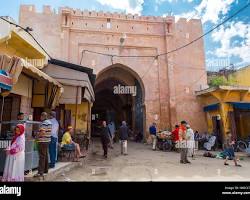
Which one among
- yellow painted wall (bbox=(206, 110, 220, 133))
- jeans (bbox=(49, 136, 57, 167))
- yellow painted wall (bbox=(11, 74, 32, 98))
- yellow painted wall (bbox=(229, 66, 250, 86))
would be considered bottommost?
jeans (bbox=(49, 136, 57, 167))

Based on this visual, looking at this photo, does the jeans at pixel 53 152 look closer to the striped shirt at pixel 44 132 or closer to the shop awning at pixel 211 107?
the striped shirt at pixel 44 132

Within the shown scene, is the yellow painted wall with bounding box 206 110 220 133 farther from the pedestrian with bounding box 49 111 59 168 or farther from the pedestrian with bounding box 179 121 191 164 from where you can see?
the pedestrian with bounding box 49 111 59 168

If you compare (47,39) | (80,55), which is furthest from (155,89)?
(47,39)

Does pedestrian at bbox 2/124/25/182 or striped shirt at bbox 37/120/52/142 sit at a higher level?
striped shirt at bbox 37/120/52/142

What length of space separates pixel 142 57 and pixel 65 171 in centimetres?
1105

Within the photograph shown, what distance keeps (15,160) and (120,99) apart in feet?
61.3

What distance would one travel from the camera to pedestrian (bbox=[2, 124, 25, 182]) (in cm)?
401

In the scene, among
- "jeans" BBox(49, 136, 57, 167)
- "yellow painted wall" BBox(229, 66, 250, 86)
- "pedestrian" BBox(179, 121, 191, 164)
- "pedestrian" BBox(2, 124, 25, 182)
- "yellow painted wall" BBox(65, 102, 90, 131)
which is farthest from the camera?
"yellow painted wall" BBox(229, 66, 250, 86)

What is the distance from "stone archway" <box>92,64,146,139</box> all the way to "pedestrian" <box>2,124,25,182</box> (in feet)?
36.3

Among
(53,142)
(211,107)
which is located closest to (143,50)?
(211,107)

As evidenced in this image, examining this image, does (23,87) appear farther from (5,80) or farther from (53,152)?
(5,80)

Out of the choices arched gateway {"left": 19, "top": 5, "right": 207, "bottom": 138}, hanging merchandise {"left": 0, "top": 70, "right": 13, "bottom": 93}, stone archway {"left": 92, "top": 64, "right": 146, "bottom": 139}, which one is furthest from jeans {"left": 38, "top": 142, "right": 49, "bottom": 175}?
stone archway {"left": 92, "top": 64, "right": 146, "bottom": 139}

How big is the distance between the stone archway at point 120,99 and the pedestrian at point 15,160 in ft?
36.3

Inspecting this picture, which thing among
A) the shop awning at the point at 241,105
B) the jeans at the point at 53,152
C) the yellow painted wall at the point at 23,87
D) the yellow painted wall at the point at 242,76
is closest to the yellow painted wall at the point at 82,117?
the yellow painted wall at the point at 23,87
